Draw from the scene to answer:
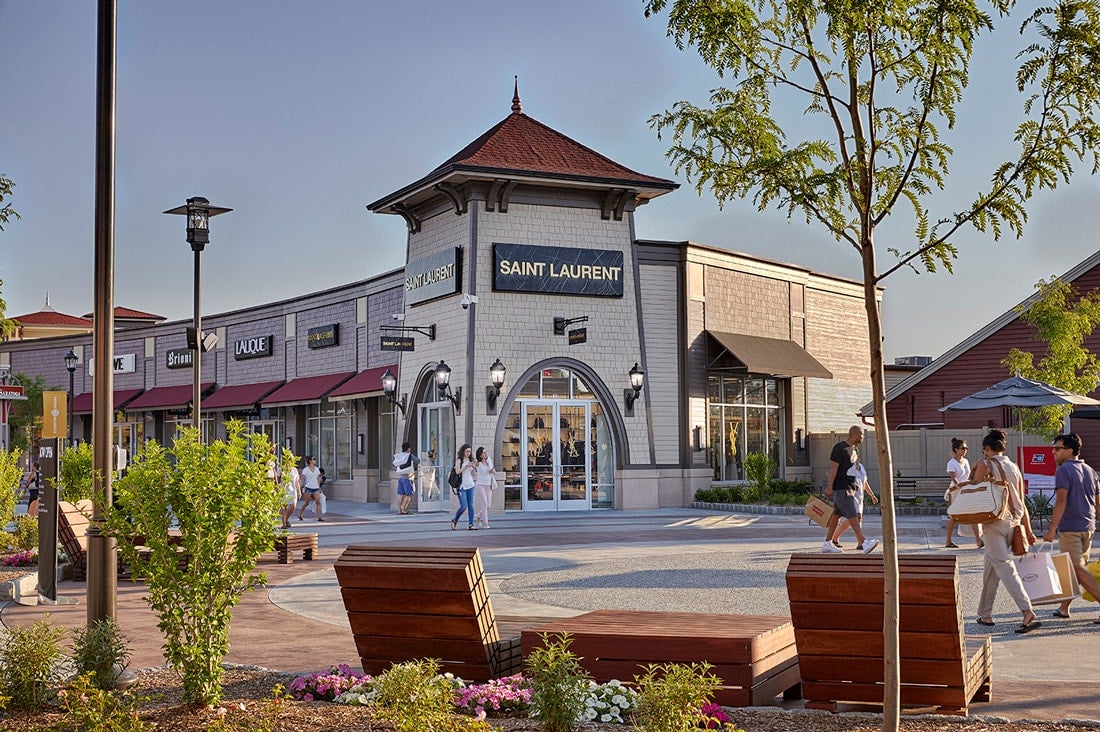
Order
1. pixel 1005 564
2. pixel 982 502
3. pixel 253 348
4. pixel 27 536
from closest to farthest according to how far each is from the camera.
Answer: pixel 1005 564 → pixel 982 502 → pixel 27 536 → pixel 253 348

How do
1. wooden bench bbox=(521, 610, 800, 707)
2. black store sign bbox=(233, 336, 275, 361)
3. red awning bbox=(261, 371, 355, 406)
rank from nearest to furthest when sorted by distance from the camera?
wooden bench bbox=(521, 610, 800, 707) < red awning bbox=(261, 371, 355, 406) < black store sign bbox=(233, 336, 275, 361)

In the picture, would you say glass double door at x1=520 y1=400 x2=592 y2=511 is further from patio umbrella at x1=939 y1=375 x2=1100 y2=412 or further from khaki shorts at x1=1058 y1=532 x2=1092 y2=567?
khaki shorts at x1=1058 y1=532 x2=1092 y2=567

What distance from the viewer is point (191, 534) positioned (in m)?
6.91

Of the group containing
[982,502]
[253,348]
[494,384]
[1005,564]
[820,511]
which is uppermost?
[253,348]

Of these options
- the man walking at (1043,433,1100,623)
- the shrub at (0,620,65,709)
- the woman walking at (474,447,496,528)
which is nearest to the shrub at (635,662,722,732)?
the shrub at (0,620,65,709)

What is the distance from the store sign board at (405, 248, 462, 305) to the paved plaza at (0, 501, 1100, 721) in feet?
21.4

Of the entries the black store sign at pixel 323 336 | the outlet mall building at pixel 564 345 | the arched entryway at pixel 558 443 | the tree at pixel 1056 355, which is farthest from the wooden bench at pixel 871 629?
the black store sign at pixel 323 336

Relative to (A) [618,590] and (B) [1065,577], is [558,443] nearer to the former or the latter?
(A) [618,590]

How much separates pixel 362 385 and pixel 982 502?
25594mm

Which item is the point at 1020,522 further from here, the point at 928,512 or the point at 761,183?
the point at 928,512

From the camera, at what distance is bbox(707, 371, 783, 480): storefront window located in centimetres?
3244

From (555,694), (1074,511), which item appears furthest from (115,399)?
(555,694)

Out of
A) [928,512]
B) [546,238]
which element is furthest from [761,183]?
[546,238]

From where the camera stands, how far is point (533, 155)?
3009 cm
